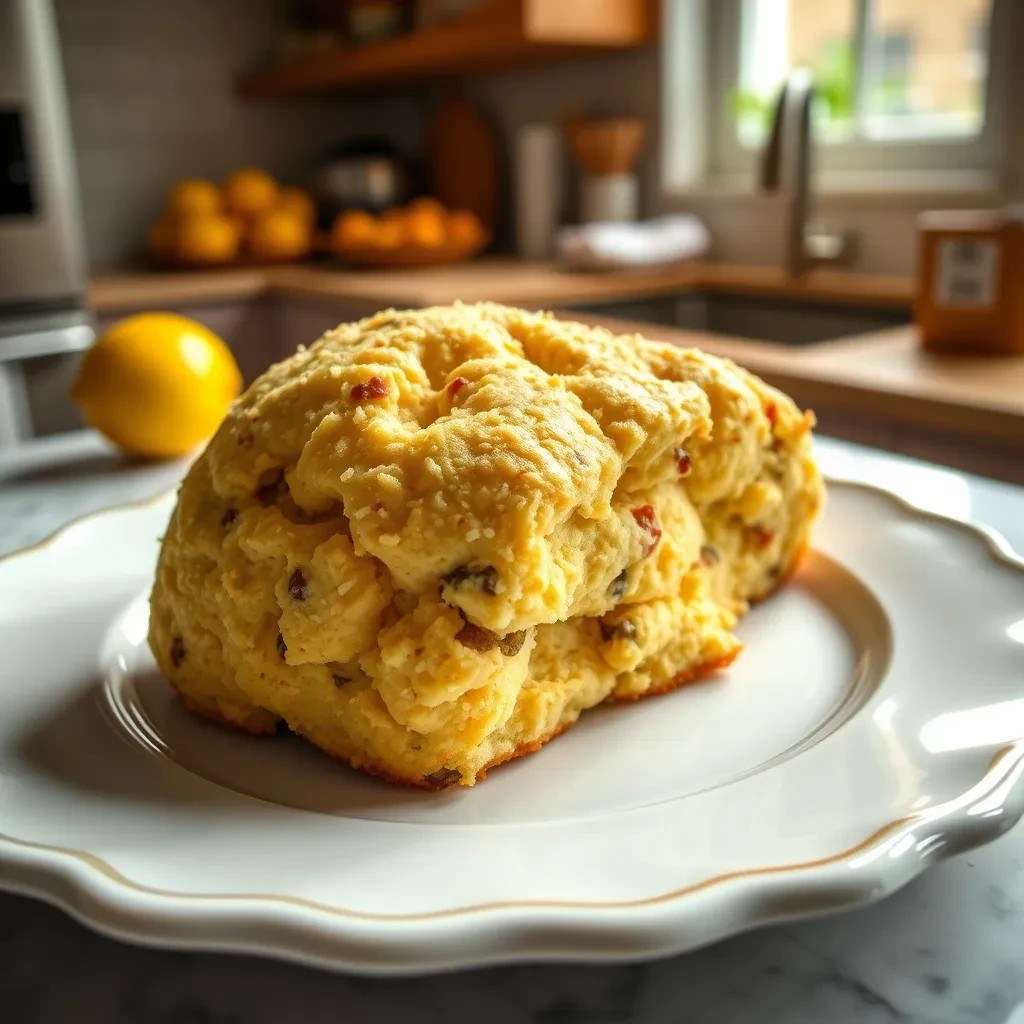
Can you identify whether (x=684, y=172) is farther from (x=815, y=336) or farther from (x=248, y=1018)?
(x=248, y=1018)

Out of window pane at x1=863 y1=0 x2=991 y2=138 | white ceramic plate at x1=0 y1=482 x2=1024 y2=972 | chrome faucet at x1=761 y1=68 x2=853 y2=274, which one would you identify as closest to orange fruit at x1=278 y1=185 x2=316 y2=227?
chrome faucet at x1=761 y1=68 x2=853 y2=274

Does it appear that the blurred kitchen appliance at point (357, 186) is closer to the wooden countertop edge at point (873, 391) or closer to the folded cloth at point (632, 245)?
the folded cloth at point (632, 245)

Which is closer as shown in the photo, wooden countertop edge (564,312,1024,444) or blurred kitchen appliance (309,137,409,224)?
wooden countertop edge (564,312,1024,444)

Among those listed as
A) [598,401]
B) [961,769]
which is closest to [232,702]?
[598,401]

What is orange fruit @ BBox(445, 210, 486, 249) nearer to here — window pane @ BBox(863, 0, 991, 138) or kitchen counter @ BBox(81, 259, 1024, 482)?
kitchen counter @ BBox(81, 259, 1024, 482)

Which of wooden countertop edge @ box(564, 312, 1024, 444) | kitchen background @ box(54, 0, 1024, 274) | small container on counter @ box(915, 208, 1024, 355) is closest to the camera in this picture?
wooden countertop edge @ box(564, 312, 1024, 444)

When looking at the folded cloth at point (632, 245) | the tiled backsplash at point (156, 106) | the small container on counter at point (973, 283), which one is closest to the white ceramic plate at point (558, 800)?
the small container on counter at point (973, 283)

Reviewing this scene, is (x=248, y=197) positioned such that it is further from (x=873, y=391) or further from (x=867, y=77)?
(x=873, y=391)

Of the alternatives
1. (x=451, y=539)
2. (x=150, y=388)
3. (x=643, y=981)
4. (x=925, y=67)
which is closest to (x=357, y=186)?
(x=925, y=67)
